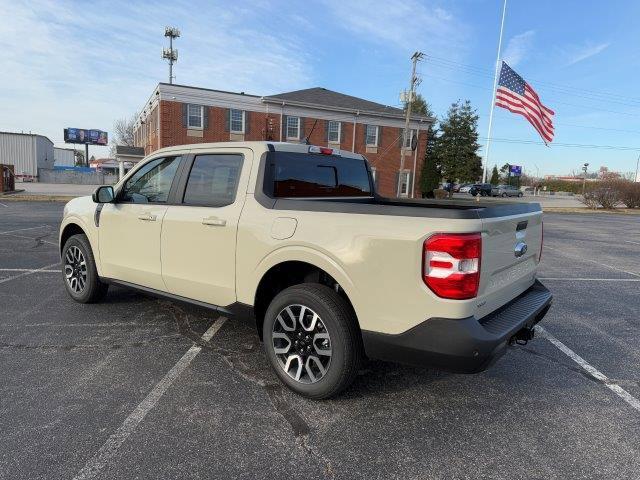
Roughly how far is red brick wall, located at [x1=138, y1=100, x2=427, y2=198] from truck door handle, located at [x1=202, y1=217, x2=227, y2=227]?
26.5 m

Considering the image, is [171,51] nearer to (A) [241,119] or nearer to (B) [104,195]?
(A) [241,119]

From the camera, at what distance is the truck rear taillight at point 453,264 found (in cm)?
244

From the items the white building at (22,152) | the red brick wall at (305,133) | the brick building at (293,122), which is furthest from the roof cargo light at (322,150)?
the white building at (22,152)

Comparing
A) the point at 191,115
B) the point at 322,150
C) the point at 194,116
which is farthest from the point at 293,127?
the point at 322,150

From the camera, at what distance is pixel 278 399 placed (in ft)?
10.2

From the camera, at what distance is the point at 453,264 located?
2.45 metres

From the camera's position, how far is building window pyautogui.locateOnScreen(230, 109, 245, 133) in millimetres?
31250

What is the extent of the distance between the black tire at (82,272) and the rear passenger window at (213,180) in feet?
5.86

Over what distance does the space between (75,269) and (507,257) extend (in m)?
4.67

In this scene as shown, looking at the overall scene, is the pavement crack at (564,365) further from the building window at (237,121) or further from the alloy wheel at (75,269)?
the building window at (237,121)

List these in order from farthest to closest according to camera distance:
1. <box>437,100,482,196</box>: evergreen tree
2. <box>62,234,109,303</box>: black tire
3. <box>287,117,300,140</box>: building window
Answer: <box>437,100,482,196</box>: evergreen tree < <box>287,117,300,140</box>: building window < <box>62,234,109,303</box>: black tire

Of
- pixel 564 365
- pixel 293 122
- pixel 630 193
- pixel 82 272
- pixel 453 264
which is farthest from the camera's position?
pixel 630 193

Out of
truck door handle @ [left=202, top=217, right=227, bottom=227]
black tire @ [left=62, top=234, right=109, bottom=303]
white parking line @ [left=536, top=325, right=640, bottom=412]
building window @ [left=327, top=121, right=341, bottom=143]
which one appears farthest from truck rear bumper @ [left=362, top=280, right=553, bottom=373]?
building window @ [left=327, top=121, right=341, bottom=143]

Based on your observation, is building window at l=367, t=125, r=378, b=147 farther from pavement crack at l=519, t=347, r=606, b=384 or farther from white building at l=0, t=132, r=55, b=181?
white building at l=0, t=132, r=55, b=181
